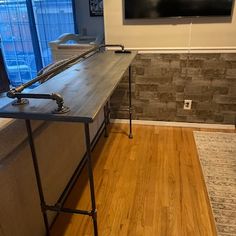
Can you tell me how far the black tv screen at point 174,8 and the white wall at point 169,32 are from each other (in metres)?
0.07

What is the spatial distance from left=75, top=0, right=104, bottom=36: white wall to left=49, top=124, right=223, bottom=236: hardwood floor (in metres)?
2.03

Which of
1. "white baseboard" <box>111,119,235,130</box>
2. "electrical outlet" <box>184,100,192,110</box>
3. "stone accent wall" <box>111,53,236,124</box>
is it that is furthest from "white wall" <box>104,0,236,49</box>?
"white baseboard" <box>111,119,235,130</box>

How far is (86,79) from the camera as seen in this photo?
1552mm

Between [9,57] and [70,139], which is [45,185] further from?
[9,57]

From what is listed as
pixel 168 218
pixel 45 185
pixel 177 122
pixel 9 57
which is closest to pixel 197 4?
pixel 177 122

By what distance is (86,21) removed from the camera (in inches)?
153

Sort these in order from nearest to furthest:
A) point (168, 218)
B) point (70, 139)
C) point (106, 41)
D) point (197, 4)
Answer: point (168, 218) < point (70, 139) < point (197, 4) < point (106, 41)

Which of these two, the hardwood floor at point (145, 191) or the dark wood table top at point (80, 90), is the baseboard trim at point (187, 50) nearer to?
the dark wood table top at point (80, 90)

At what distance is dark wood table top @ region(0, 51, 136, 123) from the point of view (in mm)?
1066

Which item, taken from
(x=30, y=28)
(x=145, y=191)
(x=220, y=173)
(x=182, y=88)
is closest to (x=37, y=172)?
(x=145, y=191)

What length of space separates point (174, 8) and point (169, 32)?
0.23m

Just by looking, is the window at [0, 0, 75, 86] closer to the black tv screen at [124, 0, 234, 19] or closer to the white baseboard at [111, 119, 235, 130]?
the black tv screen at [124, 0, 234, 19]

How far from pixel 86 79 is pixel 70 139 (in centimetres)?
58

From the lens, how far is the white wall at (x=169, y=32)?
2.42 metres
